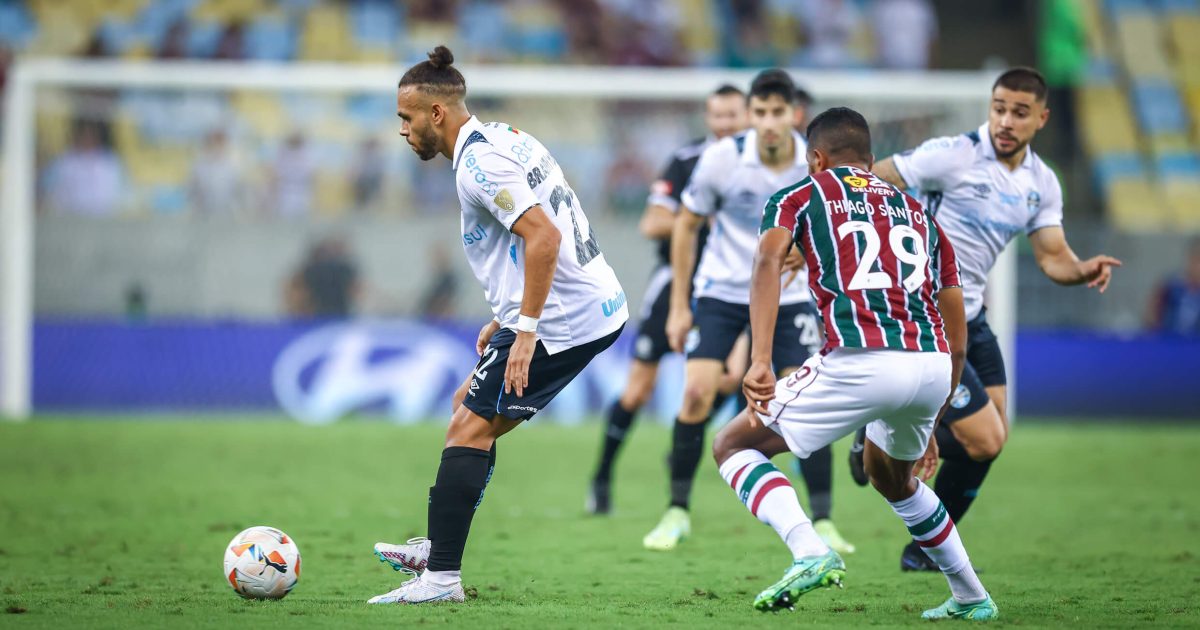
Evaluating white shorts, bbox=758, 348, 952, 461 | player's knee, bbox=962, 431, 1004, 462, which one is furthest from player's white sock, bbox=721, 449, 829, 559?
player's knee, bbox=962, 431, 1004, 462

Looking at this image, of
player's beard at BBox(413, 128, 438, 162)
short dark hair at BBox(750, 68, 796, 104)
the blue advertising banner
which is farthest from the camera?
the blue advertising banner

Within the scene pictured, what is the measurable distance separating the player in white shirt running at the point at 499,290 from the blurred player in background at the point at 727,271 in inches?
88.3

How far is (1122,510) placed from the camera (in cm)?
1008

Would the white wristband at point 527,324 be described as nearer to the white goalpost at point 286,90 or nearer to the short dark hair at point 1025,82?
the short dark hair at point 1025,82

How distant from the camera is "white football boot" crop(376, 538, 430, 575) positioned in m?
6.13

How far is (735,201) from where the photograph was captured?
835cm

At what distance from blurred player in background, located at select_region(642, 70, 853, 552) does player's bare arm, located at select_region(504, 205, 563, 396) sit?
252 cm

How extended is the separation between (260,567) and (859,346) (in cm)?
260

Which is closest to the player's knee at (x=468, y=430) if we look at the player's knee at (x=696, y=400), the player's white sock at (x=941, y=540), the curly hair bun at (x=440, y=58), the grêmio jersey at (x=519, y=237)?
the grêmio jersey at (x=519, y=237)

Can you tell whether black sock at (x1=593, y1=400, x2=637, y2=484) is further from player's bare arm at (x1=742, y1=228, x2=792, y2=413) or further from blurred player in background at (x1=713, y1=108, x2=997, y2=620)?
player's bare arm at (x1=742, y1=228, x2=792, y2=413)

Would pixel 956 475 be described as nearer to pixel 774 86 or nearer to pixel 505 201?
pixel 774 86

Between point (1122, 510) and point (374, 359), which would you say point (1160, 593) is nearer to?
point (1122, 510)

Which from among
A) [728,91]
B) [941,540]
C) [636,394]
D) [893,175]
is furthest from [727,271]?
[941,540]

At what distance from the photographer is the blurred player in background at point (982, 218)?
22.7 feet
